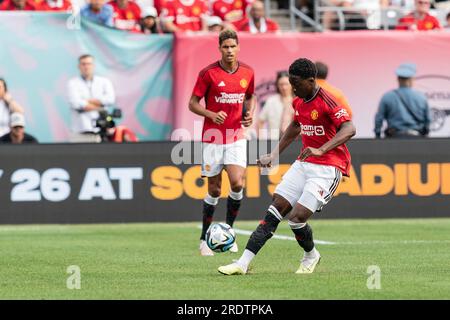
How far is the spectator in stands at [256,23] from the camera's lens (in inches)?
891

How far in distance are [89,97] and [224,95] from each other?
6671 mm

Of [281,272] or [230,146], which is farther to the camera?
[230,146]

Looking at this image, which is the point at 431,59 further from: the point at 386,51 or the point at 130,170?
the point at 130,170

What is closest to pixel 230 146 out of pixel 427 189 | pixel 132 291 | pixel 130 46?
pixel 132 291

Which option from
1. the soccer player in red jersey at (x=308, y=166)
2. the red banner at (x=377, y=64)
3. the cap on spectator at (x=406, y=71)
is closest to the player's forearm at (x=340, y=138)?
the soccer player in red jersey at (x=308, y=166)

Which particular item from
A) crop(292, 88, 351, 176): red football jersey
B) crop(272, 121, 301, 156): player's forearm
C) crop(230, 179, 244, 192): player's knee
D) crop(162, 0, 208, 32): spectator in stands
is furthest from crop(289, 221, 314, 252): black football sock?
crop(162, 0, 208, 32): spectator in stands

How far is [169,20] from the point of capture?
22734 mm

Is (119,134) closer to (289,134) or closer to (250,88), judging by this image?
(250,88)

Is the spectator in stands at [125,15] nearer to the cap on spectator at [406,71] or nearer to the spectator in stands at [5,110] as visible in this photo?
the spectator in stands at [5,110]

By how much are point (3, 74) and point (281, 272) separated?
1040 centimetres

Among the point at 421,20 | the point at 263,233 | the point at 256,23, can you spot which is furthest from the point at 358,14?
the point at 263,233

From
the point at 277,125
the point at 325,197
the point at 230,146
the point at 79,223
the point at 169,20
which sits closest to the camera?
the point at 325,197

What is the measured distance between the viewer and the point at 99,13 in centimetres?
2236

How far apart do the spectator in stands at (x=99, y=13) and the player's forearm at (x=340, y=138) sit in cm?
1106
